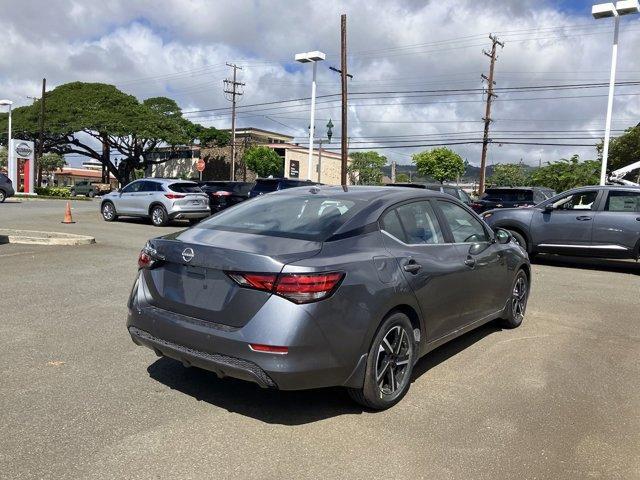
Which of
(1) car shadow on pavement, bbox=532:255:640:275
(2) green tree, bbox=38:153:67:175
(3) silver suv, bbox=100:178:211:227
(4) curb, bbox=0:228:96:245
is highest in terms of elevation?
(2) green tree, bbox=38:153:67:175

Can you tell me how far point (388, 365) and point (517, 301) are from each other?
114 inches

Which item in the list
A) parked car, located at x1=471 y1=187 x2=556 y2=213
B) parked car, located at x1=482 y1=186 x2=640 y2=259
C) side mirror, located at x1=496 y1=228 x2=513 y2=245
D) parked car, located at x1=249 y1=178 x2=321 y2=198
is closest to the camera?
side mirror, located at x1=496 y1=228 x2=513 y2=245

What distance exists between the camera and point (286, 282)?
10.8 ft

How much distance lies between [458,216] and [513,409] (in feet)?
6.09

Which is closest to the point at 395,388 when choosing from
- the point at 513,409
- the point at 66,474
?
the point at 513,409

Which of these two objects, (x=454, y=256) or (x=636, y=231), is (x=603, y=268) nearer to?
(x=636, y=231)

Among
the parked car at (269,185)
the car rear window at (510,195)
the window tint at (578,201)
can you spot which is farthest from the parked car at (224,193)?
the window tint at (578,201)

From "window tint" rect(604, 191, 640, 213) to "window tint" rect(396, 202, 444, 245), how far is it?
25.7 feet

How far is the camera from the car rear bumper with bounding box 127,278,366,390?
3291mm

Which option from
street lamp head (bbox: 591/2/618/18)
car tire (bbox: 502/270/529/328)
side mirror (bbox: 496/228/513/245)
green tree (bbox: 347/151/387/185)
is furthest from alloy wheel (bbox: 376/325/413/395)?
green tree (bbox: 347/151/387/185)

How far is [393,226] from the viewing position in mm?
4168

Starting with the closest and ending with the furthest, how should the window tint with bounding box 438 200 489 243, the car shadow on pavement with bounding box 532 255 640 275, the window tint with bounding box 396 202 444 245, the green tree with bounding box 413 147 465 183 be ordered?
the window tint with bounding box 396 202 444 245 → the window tint with bounding box 438 200 489 243 → the car shadow on pavement with bounding box 532 255 640 275 → the green tree with bounding box 413 147 465 183

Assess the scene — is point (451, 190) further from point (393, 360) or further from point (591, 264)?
point (393, 360)

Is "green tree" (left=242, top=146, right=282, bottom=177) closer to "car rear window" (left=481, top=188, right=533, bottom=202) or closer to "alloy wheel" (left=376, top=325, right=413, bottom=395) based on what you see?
"car rear window" (left=481, top=188, right=533, bottom=202)
